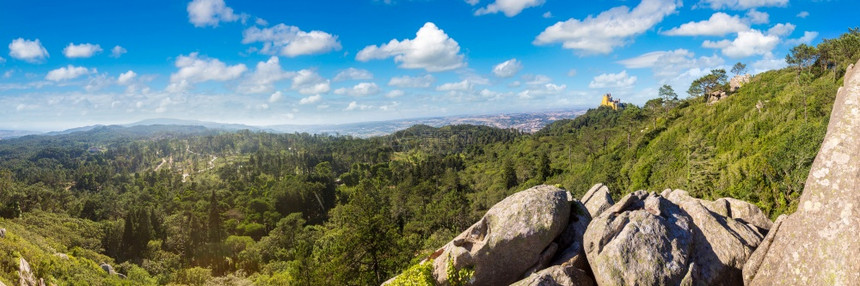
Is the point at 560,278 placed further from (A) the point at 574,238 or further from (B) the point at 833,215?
(B) the point at 833,215

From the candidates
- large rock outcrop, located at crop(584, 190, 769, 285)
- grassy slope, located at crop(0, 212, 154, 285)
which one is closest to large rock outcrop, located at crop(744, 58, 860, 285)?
large rock outcrop, located at crop(584, 190, 769, 285)

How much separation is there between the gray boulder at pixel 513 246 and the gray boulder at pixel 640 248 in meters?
1.75

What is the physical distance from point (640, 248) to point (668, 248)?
3.59 feet

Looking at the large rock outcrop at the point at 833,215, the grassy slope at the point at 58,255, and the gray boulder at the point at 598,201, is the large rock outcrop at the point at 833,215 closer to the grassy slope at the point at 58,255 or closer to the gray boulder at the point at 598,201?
the gray boulder at the point at 598,201

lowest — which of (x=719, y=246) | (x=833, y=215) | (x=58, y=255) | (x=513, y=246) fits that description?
(x=58, y=255)

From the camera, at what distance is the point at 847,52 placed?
58156mm

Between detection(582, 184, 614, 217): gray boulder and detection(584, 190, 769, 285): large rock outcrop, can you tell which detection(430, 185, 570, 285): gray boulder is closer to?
detection(584, 190, 769, 285): large rock outcrop

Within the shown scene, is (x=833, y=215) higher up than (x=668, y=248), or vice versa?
(x=833, y=215)

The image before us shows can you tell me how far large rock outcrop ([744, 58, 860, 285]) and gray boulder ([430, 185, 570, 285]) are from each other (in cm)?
746

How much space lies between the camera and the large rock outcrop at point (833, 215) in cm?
968

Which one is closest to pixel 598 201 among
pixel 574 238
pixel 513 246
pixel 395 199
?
pixel 574 238

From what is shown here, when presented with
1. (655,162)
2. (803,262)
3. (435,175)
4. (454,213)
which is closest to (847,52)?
(655,162)

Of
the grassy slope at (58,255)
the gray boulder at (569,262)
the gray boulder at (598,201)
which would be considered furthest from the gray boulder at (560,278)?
the grassy slope at (58,255)

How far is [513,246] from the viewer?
52.9ft
